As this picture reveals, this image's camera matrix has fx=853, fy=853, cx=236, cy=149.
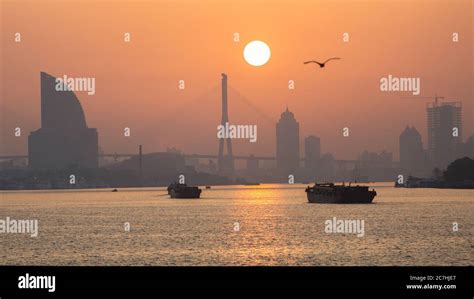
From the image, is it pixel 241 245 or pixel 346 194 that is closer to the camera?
pixel 241 245

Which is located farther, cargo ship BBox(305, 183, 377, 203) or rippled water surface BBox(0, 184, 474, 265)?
cargo ship BBox(305, 183, 377, 203)

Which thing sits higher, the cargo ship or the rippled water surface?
the cargo ship

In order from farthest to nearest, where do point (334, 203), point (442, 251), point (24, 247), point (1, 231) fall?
1. point (334, 203)
2. point (1, 231)
3. point (24, 247)
4. point (442, 251)

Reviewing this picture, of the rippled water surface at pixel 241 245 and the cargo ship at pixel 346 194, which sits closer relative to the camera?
the rippled water surface at pixel 241 245

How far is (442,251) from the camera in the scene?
61.8 m

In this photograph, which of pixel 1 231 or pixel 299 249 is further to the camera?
pixel 1 231

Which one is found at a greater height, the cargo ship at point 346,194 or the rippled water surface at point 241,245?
the cargo ship at point 346,194
